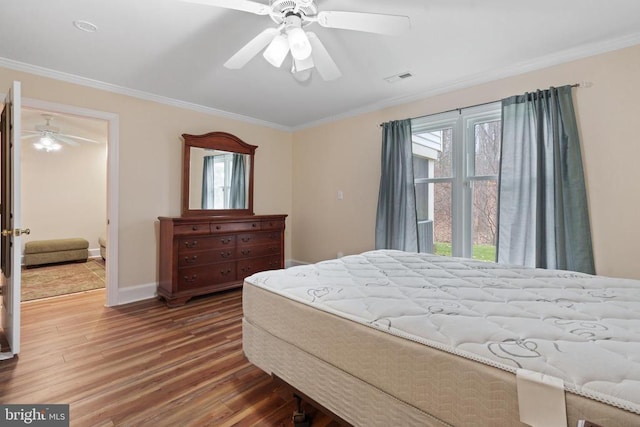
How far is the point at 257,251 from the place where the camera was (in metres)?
3.99

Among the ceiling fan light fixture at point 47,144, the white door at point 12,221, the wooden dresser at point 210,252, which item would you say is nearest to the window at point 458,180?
the wooden dresser at point 210,252

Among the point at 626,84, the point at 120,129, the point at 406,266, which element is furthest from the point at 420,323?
the point at 120,129

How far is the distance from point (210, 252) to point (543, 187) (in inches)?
135

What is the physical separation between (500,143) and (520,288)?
72.3 inches

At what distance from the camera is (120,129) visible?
129 inches

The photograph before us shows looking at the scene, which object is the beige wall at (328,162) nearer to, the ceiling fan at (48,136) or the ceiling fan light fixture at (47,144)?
the ceiling fan at (48,136)

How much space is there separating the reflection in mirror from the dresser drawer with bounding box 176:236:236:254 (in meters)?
0.55

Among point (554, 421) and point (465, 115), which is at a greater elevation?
point (465, 115)

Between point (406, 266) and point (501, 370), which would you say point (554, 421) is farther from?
point (406, 266)

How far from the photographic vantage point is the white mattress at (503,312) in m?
0.80

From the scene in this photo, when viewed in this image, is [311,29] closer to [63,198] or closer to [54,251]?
[54,251]

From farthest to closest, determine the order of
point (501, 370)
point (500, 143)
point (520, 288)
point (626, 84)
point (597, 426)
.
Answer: point (500, 143)
point (626, 84)
point (520, 288)
point (501, 370)
point (597, 426)

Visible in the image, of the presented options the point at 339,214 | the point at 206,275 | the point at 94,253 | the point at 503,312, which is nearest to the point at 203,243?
the point at 206,275

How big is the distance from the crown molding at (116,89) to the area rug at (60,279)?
2.43m
